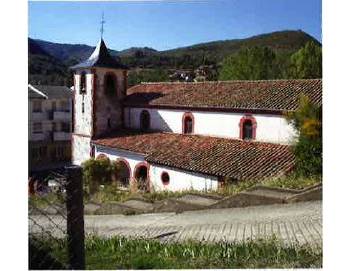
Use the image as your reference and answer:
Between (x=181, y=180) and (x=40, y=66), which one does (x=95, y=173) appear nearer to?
(x=181, y=180)

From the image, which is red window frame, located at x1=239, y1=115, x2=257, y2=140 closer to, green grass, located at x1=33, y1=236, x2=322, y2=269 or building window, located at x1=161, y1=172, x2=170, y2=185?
building window, located at x1=161, y1=172, x2=170, y2=185

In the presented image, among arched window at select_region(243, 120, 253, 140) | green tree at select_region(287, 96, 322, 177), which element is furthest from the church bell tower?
green tree at select_region(287, 96, 322, 177)

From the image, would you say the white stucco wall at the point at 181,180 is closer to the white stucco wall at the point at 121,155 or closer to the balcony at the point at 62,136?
the white stucco wall at the point at 121,155

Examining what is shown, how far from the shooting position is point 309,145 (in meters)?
9.03

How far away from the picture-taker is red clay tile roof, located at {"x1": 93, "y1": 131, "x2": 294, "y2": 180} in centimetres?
1102

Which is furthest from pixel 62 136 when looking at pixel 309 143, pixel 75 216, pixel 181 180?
pixel 75 216

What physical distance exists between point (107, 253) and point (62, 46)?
14.4 ft

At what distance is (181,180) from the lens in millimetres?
12578

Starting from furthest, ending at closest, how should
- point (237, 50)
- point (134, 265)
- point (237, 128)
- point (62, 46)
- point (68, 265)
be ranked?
1. point (237, 128)
2. point (237, 50)
3. point (62, 46)
4. point (134, 265)
5. point (68, 265)

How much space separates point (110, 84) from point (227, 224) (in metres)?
10.5

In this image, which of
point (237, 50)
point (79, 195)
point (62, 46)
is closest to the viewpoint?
point (79, 195)

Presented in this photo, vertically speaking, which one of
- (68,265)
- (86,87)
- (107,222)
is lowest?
(107,222)
